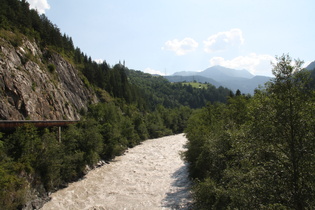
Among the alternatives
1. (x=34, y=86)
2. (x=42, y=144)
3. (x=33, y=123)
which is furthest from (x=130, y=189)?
(x=34, y=86)

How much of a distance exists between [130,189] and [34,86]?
26.7m

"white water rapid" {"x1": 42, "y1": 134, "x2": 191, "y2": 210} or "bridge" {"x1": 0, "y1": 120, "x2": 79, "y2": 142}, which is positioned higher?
"bridge" {"x1": 0, "y1": 120, "x2": 79, "y2": 142}

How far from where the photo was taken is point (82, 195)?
2442cm

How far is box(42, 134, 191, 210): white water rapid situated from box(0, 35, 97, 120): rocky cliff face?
14534 millimetres

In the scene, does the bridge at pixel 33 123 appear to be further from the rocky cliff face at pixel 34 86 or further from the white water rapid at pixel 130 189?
the white water rapid at pixel 130 189

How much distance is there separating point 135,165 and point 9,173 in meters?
20.2

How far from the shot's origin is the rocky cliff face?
108ft

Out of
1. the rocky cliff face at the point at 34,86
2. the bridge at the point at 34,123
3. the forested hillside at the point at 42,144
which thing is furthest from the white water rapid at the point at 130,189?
the rocky cliff face at the point at 34,86

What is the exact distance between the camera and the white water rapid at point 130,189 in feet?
72.5

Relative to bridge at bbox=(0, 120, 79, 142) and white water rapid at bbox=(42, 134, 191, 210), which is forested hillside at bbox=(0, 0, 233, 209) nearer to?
bridge at bbox=(0, 120, 79, 142)

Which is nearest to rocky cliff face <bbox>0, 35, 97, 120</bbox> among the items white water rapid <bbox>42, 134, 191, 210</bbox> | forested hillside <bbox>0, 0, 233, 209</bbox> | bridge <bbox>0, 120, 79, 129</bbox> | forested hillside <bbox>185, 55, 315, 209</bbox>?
forested hillside <bbox>0, 0, 233, 209</bbox>

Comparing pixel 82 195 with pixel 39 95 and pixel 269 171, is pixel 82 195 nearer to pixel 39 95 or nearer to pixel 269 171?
pixel 269 171

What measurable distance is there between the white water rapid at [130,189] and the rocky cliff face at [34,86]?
1453cm

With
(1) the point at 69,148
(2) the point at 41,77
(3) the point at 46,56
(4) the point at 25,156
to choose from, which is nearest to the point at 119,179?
(1) the point at 69,148
